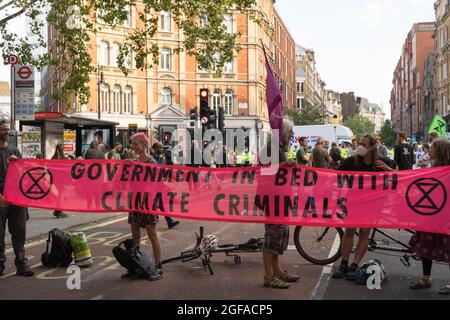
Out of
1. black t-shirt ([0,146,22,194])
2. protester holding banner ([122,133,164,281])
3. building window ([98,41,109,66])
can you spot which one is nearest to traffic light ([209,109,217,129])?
protester holding banner ([122,133,164,281])

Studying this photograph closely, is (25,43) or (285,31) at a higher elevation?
(285,31)

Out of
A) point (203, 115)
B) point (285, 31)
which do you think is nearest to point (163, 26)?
point (285, 31)

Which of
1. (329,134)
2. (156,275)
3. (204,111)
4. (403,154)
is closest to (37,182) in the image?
(156,275)

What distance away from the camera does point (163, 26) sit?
5016 cm

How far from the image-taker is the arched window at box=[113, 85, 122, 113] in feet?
153

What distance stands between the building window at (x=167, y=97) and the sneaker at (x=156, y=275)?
43712mm

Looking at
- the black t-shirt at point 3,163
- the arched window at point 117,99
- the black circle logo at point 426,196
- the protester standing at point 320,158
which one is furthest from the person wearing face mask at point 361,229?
the arched window at point 117,99

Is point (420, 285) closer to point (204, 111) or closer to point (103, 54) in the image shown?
point (204, 111)

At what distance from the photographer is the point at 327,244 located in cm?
812

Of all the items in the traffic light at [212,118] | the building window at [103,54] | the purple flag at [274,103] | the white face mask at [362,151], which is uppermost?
the building window at [103,54]

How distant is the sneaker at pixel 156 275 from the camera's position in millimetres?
6734

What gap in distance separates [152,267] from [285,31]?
70807 millimetres

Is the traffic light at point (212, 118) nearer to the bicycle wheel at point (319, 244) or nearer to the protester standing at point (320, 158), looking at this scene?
the protester standing at point (320, 158)
